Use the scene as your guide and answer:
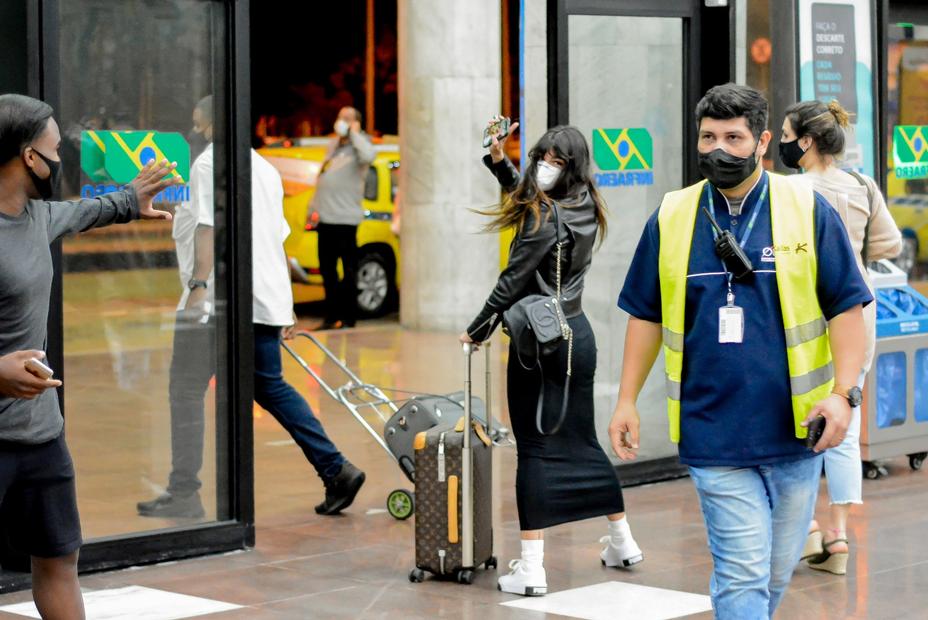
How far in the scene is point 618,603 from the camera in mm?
6754

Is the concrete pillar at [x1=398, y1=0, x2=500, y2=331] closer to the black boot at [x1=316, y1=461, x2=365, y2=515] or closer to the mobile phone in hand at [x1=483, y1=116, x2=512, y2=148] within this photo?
the black boot at [x1=316, y1=461, x2=365, y2=515]

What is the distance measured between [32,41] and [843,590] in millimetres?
3986

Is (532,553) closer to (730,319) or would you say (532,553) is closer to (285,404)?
(285,404)

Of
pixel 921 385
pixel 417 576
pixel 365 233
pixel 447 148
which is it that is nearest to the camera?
pixel 417 576

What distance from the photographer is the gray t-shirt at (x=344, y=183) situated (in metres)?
16.8

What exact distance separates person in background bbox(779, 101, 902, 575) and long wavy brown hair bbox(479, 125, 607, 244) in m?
0.98

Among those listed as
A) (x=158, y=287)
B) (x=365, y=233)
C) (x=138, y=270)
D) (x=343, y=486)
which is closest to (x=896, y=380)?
(x=343, y=486)

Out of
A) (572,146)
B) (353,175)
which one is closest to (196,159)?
(572,146)

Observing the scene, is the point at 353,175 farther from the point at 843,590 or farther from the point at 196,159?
the point at 843,590

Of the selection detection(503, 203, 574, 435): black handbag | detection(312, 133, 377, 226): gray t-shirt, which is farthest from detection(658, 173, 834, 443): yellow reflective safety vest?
detection(312, 133, 377, 226): gray t-shirt

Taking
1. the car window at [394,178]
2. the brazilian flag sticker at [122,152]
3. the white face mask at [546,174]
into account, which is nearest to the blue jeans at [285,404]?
the brazilian flag sticker at [122,152]

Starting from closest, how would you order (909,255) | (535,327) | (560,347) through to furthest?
1. (535,327)
2. (560,347)
3. (909,255)

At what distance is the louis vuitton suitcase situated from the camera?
7.05m

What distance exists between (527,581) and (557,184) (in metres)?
1.64
